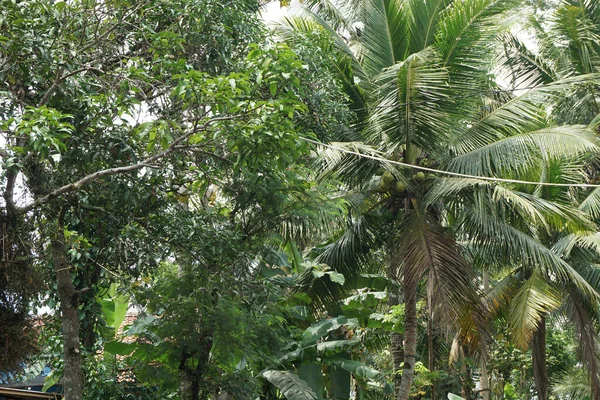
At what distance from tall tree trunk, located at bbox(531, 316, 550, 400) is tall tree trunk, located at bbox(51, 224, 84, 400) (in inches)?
381

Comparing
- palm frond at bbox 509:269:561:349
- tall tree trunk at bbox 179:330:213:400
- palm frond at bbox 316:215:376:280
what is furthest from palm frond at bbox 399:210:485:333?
tall tree trunk at bbox 179:330:213:400

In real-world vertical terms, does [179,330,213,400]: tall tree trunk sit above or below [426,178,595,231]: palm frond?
below

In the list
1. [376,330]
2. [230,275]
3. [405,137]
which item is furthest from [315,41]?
[376,330]

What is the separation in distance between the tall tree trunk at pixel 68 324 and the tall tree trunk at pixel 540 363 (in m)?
9.68

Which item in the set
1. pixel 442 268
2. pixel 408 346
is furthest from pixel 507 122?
pixel 408 346

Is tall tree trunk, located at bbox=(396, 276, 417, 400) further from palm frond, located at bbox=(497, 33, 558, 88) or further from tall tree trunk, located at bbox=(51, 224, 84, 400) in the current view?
palm frond, located at bbox=(497, 33, 558, 88)

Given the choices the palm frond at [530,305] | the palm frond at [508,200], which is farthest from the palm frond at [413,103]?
the palm frond at [530,305]

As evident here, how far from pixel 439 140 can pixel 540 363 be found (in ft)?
19.2

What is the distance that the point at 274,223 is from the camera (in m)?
10.4

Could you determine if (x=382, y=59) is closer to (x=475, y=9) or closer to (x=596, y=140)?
(x=475, y=9)

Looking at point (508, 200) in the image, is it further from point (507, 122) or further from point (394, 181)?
point (394, 181)

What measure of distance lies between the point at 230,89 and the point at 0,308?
3313mm

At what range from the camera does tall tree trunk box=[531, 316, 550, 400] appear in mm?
15891

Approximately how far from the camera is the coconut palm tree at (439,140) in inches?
474
